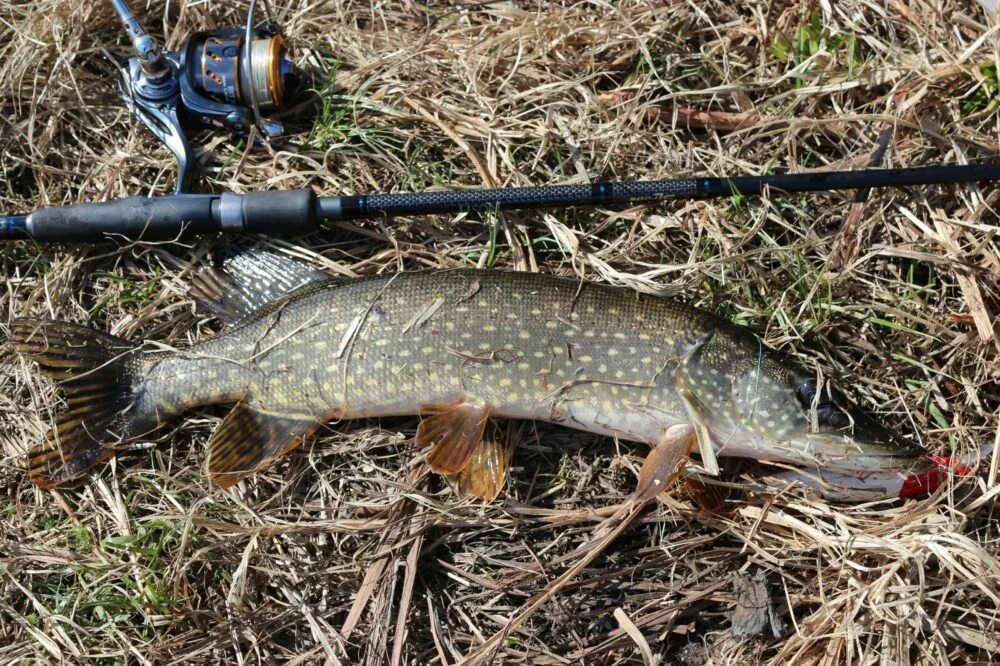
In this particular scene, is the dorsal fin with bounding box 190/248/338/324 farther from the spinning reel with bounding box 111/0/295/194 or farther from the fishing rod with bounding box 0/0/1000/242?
the spinning reel with bounding box 111/0/295/194

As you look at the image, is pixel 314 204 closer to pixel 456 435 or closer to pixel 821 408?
pixel 456 435

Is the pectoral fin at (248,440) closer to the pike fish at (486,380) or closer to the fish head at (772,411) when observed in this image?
the pike fish at (486,380)

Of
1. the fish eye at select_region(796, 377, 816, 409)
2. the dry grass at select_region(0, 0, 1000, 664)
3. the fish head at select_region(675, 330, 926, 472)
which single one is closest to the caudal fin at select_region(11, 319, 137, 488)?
the dry grass at select_region(0, 0, 1000, 664)

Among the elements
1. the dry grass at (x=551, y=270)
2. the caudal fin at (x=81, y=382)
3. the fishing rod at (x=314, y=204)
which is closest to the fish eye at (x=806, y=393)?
the dry grass at (x=551, y=270)

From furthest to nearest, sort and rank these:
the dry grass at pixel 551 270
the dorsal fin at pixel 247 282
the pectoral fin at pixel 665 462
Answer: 1. the dorsal fin at pixel 247 282
2. the dry grass at pixel 551 270
3. the pectoral fin at pixel 665 462

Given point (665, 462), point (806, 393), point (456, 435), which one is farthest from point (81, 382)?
point (806, 393)

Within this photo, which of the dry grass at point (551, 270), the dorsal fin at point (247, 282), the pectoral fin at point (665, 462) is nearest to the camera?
the pectoral fin at point (665, 462)
